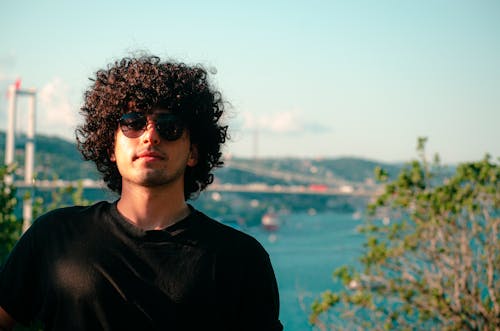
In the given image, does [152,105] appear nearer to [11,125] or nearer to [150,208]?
[150,208]

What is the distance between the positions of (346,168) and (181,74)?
1865 inches

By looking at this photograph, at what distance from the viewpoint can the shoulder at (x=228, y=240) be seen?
3.29ft

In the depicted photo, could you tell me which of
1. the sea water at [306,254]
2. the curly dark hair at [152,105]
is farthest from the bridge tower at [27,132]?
the curly dark hair at [152,105]

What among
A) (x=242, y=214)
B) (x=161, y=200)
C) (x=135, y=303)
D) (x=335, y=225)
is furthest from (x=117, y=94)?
(x=335, y=225)

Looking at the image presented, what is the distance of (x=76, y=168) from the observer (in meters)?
13.0

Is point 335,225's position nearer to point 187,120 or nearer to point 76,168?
point 76,168

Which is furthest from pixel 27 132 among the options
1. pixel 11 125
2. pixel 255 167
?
pixel 255 167

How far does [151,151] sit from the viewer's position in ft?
3.37

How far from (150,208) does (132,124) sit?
139mm

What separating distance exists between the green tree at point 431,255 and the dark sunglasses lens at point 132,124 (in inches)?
121

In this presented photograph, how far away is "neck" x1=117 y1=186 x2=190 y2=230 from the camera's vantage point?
3.35 ft

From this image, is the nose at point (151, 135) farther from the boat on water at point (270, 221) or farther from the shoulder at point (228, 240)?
the boat on water at point (270, 221)

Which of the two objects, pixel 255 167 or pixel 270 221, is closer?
pixel 270 221

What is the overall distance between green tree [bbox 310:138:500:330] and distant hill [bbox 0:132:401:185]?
2976 millimetres
